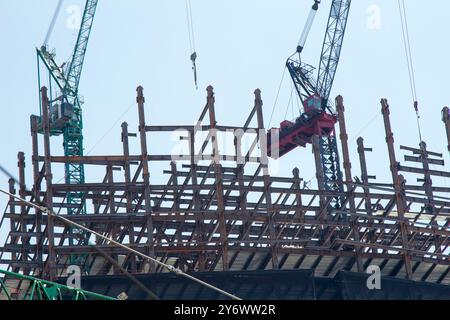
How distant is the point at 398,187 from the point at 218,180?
38.4 ft

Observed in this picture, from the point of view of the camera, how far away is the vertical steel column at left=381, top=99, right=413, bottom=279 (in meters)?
65.8

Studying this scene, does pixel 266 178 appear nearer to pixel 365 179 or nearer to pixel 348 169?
pixel 348 169

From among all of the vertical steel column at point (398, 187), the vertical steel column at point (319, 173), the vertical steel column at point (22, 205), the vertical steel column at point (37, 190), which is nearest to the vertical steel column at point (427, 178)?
the vertical steel column at point (398, 187)

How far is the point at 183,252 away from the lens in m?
61.9

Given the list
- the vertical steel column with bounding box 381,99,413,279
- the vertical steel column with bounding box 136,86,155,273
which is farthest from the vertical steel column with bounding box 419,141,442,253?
the vertical steel column with bounding box 136,86,155,273

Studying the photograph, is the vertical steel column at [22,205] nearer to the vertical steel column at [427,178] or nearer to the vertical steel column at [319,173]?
the vertical steel column at [319,173]

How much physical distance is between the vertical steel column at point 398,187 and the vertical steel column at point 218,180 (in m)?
11.3

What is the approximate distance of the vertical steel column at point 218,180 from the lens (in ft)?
198

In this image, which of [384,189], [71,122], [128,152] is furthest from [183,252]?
[71,122]

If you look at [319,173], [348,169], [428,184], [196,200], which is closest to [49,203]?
[196,200]

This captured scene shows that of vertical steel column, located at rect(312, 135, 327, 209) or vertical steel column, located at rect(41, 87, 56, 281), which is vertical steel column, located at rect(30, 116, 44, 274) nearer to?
vertical steel column, located at rect(41, 87, 56, 281)

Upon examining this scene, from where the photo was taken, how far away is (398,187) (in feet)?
218
